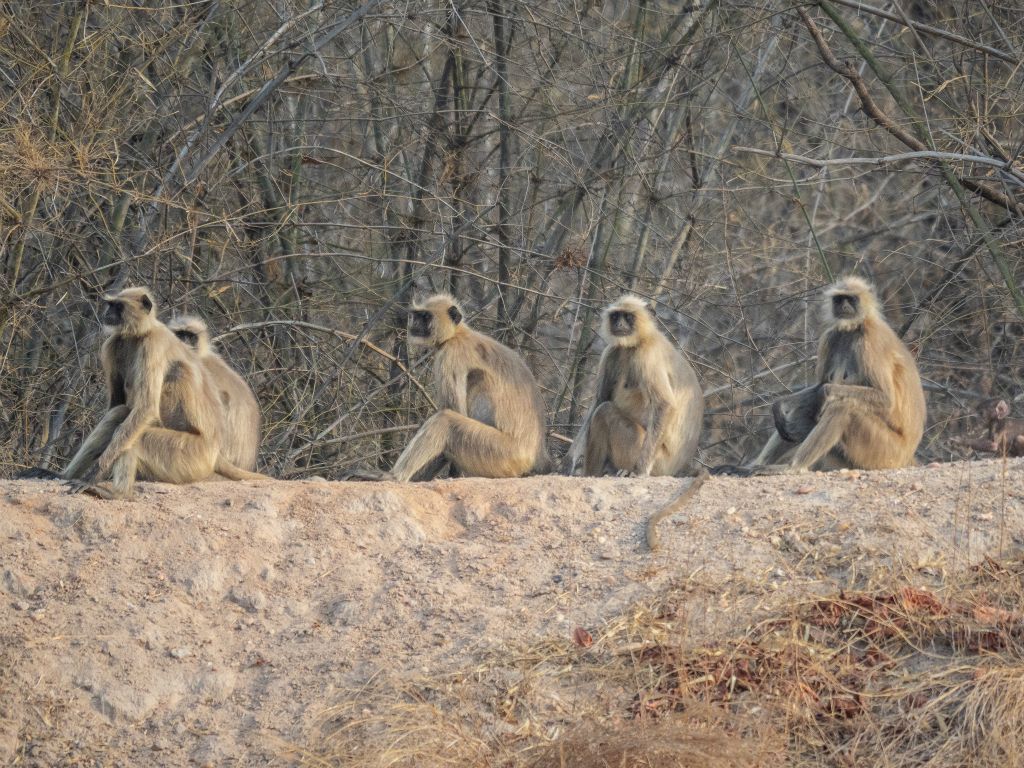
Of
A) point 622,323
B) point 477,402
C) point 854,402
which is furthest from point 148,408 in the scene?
point 854,402

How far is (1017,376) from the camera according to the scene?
976 cm

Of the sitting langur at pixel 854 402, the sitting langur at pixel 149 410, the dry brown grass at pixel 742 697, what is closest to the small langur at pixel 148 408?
the sitting langur at pixel 149 410

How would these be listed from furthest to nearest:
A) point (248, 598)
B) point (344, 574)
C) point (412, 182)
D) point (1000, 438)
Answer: point (412, 182), point (1000, 438), point (344, 574), point (248, 598)

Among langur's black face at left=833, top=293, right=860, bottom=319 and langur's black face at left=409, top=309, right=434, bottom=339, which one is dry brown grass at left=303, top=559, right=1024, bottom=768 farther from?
langur's black face at left=409, top=309, right=434, bottom=339

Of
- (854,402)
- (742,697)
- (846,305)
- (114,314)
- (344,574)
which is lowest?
(742,697)

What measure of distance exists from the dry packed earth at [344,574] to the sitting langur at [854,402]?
2.21 ft

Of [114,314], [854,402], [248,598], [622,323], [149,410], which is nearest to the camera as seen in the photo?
[248,598]

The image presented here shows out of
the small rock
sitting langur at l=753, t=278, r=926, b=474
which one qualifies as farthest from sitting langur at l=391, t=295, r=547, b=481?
the small rock

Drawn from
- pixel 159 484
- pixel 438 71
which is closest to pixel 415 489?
pixel 159 484

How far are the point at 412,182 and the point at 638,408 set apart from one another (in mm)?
1991

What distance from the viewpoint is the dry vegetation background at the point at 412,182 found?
775 centimetres

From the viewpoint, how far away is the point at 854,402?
678cm

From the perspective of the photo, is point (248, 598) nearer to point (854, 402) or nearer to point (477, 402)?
point (477, 402)

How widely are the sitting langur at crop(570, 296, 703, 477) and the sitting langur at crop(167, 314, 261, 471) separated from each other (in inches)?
69.0
